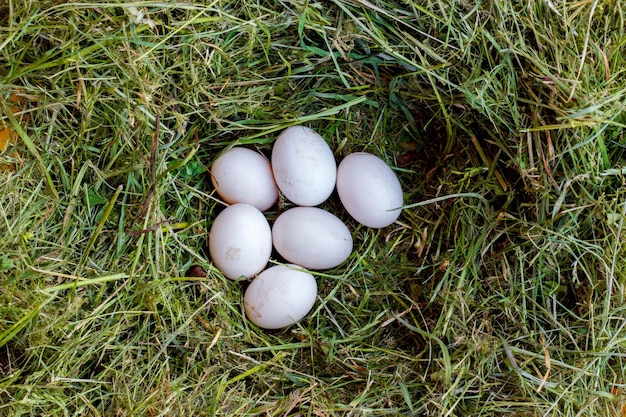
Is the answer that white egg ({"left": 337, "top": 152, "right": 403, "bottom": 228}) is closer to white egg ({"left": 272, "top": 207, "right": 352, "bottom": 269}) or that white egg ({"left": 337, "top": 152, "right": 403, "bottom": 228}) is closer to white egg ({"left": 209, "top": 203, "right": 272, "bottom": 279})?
white egg ({"left": 272, "top": 207, "right": 352, "bottom": 269})

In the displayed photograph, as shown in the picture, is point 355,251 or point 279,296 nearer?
point 279,296

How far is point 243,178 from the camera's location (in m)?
1.36

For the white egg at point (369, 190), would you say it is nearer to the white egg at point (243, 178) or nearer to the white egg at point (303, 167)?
the white egg at point (303, 167)

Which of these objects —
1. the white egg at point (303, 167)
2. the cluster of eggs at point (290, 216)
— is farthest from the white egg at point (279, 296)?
the white egg at point (303, 167)

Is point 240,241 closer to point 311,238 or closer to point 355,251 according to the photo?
point 311,238

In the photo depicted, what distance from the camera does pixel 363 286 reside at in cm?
144

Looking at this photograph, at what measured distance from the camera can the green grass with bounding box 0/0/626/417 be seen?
47.7 inches

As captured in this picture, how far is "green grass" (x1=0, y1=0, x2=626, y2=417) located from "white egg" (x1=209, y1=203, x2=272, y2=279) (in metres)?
0.04

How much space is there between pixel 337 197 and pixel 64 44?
64 cm

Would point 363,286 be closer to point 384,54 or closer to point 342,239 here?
point 342,239

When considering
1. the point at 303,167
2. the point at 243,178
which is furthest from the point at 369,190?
the point at 243,178

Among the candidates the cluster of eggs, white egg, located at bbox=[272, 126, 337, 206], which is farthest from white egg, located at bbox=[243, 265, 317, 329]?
white egg, located at bbox=[272, 126, 337, 206]

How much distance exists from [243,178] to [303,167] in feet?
0.42

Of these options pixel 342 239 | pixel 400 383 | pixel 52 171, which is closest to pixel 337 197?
pixel 342 239
